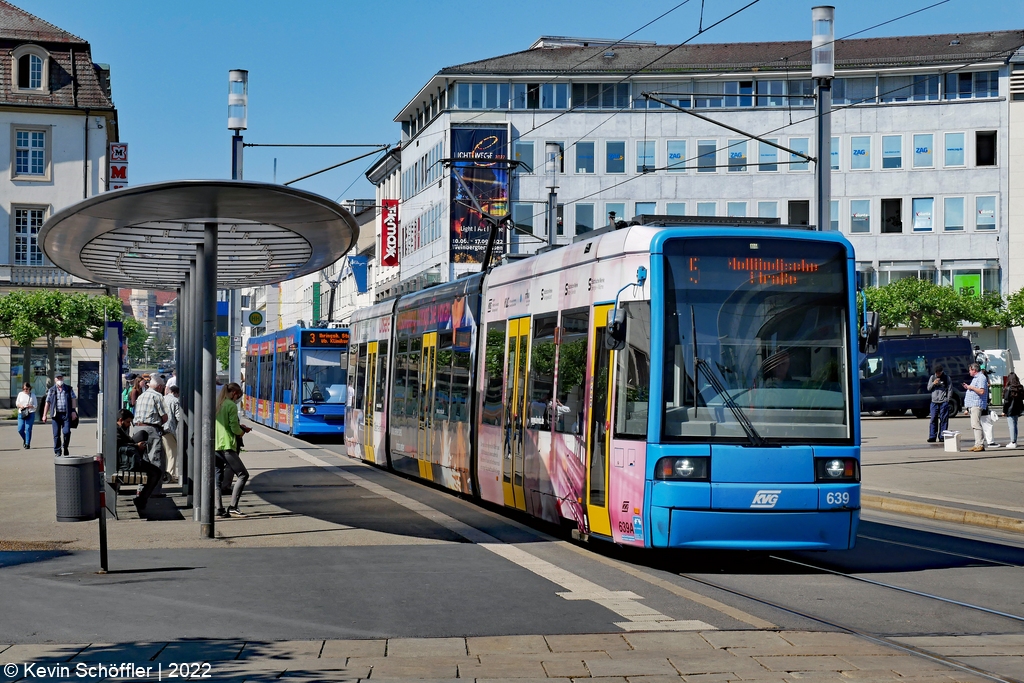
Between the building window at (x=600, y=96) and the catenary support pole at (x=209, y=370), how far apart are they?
5516 centimetres

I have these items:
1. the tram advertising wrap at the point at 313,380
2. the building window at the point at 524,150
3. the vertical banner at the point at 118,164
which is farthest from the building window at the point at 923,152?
the vertical banner at the point at 118,164

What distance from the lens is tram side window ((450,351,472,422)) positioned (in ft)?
56.9

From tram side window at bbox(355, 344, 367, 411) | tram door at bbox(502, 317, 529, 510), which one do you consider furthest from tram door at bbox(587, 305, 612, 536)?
tram side window at bbox(355, 344, 367, 411)

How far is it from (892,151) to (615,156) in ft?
Result: 45.3

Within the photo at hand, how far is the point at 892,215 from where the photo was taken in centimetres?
6731

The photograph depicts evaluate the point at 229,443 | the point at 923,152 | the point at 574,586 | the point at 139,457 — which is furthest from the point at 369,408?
the point at 923,152

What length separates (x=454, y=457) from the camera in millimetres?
17969

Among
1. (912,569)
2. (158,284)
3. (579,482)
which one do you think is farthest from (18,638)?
(158,284)

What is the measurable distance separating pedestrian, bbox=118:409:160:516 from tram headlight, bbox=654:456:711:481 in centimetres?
784

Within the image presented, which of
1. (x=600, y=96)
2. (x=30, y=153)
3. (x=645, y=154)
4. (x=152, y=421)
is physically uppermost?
(x=600, y=96)

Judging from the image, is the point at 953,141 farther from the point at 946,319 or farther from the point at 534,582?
the point at 534,582

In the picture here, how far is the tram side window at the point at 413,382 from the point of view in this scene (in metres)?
20.6

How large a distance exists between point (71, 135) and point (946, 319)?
133 feet

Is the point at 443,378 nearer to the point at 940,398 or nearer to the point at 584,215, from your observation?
the point at 940,398
